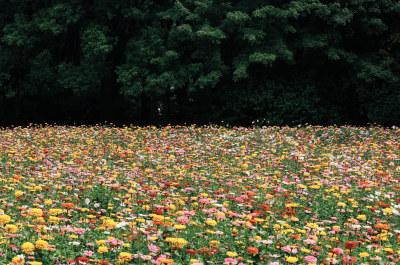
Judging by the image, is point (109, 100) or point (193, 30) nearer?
point (193, 30)

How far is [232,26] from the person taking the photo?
17.5m

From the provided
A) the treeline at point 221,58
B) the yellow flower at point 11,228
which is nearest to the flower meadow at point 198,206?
the yellow flower at point 11,228

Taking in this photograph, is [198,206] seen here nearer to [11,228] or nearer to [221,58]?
[11,228]

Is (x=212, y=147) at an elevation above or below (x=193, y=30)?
below

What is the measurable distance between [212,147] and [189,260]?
5.98 m

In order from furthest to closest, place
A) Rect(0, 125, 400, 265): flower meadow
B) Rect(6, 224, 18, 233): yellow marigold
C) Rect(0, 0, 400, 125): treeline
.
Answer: Rect(0, 0, 400, 125): treeline, Rect(0, 125, 400, 265): flower meadow, Rect(6, 224, 18, 233): yellow marigold

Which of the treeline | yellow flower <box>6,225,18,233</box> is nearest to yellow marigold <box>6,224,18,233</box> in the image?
yellow flower <box>6,225,18,233</box>

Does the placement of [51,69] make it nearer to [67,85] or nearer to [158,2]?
[67,85]

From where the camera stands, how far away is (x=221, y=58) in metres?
19.1

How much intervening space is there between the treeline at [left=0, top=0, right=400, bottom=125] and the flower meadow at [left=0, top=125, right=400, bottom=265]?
7843 mm

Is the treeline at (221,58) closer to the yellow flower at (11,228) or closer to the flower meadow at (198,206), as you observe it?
the flower meadow at (198,206)

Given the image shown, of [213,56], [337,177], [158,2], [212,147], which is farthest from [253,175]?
[158,2]

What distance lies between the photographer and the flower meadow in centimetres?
327

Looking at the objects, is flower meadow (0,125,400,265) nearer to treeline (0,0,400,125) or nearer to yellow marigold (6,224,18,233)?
yellow marigold (6,224,18,233)
